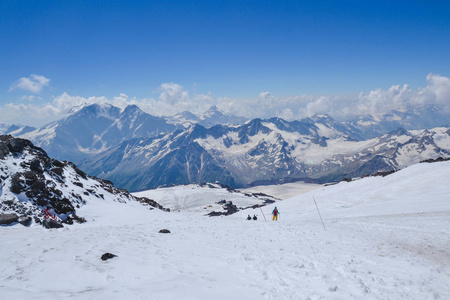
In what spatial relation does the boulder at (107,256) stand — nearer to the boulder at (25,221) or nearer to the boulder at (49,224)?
the boulder at (49,224)

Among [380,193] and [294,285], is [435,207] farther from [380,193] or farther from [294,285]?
[294,285]

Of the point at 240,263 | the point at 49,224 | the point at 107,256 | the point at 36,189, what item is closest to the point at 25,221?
the point at 49,224

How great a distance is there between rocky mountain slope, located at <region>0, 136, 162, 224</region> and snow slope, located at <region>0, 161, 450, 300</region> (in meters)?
8.06

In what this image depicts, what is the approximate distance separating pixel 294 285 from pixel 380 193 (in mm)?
38199

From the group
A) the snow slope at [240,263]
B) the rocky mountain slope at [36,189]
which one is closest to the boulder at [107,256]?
the snow slope at [240,263]

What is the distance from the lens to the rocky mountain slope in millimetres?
27750

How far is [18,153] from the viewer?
126 feet

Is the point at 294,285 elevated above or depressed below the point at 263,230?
above

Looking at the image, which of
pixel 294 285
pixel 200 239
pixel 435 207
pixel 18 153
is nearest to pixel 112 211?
pixel 18 153

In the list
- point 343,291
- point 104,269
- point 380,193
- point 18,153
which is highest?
point 18,153

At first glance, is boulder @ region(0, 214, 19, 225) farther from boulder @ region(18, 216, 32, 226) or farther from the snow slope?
the snow slope

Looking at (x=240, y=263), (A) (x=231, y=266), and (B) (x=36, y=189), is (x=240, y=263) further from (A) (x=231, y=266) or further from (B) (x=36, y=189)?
(B) (x=36, y=189)

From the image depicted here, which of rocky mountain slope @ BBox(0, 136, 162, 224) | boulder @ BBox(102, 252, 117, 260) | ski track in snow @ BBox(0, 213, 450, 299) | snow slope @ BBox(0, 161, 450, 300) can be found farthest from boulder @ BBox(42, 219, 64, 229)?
boulder @ BBox(102, 252, 117, 260)

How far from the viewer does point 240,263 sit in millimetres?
13461
